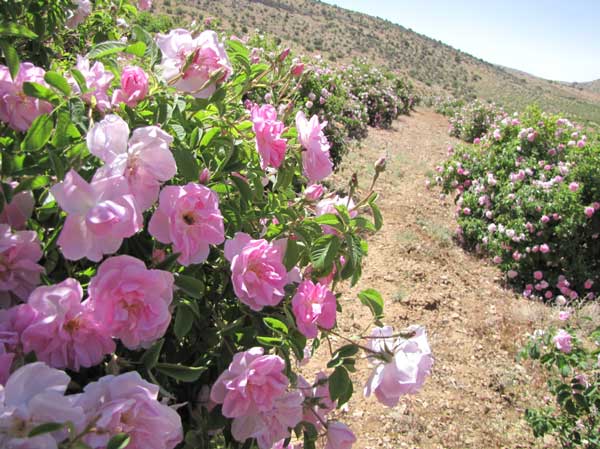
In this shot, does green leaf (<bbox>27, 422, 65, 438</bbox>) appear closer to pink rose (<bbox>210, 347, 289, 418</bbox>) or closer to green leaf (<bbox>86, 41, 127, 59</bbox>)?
pink rose (<bbox>210, 347, 289, 418</bbox>)

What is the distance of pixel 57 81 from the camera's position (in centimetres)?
76

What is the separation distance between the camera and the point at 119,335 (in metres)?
0.67

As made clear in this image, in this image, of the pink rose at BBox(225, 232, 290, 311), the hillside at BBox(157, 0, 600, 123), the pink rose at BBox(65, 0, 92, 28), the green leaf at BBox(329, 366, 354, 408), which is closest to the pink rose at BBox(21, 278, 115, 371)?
the pink rose at BBox(225, 232, 290, 311)

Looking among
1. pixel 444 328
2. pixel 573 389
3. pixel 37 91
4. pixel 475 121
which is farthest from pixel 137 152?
pixel 475 121

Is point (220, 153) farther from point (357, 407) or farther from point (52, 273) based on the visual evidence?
point (357, 407)

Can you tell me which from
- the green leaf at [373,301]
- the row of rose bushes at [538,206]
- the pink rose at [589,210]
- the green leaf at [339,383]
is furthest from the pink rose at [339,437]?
the pink rose at [589,210]

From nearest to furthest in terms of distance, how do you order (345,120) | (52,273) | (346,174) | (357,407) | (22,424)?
(22,424), (52,273), (357,407), (345,120), (346,174)

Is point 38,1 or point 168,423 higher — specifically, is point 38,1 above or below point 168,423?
above

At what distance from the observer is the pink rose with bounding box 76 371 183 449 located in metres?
0.56

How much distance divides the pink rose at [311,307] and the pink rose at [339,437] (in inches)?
10.2

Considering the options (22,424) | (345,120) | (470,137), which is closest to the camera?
(22,424)

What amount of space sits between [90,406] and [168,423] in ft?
0.31

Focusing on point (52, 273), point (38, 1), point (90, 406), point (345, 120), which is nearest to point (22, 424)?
point (90, 406)

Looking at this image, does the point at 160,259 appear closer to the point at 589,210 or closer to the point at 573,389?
the point at 573,389
